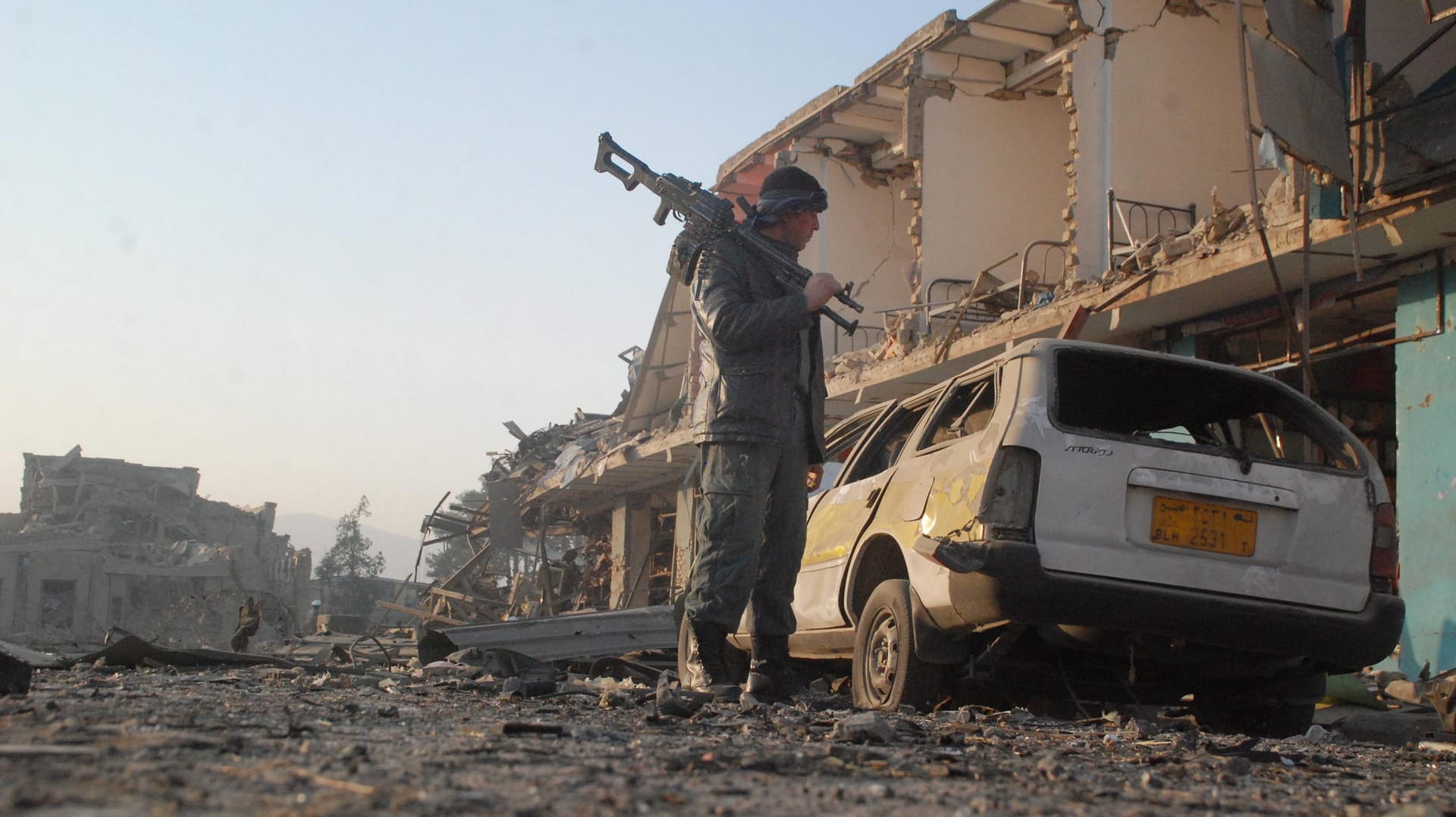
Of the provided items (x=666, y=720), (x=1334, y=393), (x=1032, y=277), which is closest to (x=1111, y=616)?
(x=666, y=720)

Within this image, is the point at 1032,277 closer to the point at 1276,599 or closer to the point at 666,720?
the point at 1276,599

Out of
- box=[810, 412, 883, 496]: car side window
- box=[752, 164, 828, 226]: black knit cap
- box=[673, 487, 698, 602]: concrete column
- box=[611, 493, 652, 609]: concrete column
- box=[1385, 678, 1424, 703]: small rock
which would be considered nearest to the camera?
box=[752, 164, 828, 226]: black knit cap

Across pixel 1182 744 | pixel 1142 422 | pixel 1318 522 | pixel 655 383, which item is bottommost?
pixel 1182 744

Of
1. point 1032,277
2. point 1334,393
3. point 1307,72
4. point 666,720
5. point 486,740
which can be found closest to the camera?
point 486,740

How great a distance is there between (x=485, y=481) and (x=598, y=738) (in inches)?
871

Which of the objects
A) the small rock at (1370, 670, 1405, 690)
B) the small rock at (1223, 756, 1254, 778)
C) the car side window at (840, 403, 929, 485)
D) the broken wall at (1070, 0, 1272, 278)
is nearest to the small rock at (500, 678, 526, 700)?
the car side window at (840, 403, 929, 485)

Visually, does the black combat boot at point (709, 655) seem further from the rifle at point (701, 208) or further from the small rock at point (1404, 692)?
the small rock at point (1404, 692)

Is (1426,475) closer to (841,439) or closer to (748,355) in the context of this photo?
(841,439)

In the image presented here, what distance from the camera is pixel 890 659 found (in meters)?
5.16

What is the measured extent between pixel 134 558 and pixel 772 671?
30.9 m

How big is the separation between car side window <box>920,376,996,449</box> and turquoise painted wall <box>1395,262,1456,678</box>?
4681 mm

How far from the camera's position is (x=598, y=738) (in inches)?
136

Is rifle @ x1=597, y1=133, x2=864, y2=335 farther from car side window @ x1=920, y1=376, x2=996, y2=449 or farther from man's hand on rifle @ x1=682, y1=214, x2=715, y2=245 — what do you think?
car side window @ x1=920, y1=376, x2=996, y2=449

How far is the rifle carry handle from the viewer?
6.25 meters
